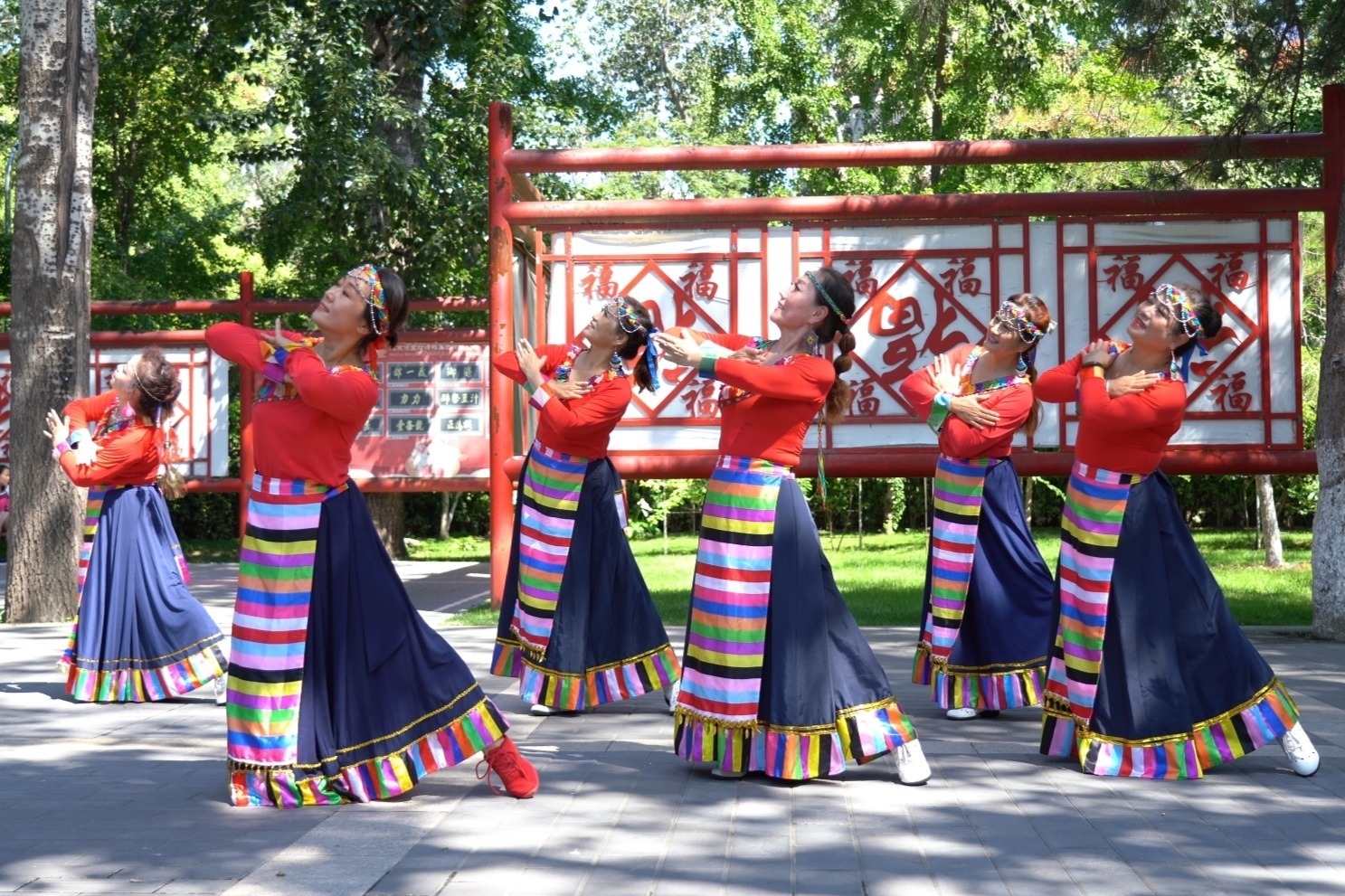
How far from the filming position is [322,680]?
16.6 feet

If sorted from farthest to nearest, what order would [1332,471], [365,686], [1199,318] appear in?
[1332,471], [1199,318], [365,686]

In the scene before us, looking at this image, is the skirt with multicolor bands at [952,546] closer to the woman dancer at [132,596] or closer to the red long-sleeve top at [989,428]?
the red long-sleeve top at [989,428]

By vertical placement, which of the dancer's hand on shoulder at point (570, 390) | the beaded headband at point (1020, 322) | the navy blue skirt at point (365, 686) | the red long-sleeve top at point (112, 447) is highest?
the beaded headband at point (1020, 322)

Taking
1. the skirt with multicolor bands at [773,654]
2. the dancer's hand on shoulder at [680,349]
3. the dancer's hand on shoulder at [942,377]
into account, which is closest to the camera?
the dancer's hand on shoulder at [680,349]

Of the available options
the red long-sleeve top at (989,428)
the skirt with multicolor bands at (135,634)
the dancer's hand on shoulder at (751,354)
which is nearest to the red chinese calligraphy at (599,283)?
the red long-sleeve top at (989,428)

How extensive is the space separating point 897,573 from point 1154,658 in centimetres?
973

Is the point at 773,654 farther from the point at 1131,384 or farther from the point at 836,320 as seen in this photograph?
the point at 1131,384

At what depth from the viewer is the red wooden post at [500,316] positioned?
33.0 ft

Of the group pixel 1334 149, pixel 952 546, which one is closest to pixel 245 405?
pixel 952 546

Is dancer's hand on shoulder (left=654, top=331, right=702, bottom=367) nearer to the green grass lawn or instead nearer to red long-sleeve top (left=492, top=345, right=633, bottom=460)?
red long-sleeve top (left=492, top=345, right=633, bottom=460)

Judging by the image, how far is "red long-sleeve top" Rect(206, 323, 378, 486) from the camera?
4961 mm

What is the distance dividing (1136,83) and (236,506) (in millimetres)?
14226

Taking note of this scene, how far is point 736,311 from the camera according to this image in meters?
9.90

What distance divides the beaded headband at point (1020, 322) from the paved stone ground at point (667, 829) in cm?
181
